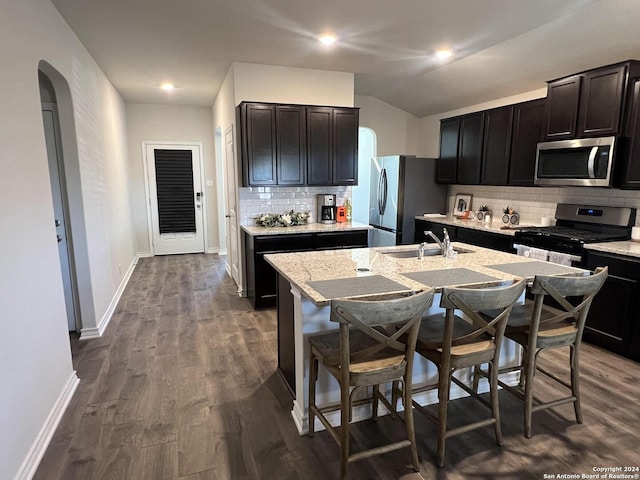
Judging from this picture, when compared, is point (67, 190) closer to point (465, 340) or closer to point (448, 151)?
point (465, 340)

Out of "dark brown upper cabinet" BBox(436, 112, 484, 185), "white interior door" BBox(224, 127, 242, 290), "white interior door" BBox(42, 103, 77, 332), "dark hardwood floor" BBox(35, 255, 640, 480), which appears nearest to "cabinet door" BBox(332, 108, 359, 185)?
"white interior door" BBox(224, 127, 242, 290)

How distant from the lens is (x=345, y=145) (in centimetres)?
454

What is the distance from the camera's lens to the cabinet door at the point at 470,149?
478 cm

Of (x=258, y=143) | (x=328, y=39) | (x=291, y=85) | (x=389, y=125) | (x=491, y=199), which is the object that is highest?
(x=328, y=39)

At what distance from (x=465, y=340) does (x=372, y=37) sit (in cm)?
278

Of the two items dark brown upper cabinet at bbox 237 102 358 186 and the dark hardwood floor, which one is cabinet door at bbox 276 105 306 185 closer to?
dark brown upper cabinet at bbox 237 102 358 186

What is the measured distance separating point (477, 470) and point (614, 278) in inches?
83.3

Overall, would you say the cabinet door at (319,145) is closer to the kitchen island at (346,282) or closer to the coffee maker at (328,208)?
the coffee maker at (328,208)

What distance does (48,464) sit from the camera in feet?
6.35

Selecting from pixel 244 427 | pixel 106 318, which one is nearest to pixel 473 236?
pixel 244 427

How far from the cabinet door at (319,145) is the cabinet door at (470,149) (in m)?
1.86

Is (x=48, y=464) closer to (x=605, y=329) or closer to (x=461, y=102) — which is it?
(x=605, y=329)

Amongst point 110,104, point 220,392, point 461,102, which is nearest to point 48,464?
point 220,392

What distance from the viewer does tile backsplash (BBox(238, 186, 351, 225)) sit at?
450 cm
